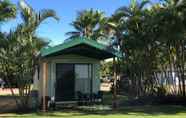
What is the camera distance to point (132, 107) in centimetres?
1889

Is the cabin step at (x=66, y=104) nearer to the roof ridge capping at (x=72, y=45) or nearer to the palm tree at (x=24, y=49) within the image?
the palm tree at (x=24, y=49)

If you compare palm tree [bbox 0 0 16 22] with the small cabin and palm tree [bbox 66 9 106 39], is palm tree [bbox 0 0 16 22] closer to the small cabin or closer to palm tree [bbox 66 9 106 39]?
the small cabin

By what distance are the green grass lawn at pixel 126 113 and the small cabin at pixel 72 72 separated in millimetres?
2399

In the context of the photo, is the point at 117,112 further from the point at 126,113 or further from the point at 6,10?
the point at 6,10

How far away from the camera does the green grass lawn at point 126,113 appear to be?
50.4 ft

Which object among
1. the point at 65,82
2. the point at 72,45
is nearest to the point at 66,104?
the point at 65,82

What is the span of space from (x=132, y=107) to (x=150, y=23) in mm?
4401

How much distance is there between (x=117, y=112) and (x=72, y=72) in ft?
14.6

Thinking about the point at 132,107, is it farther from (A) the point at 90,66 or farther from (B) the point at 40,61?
(B) the point at 40,61

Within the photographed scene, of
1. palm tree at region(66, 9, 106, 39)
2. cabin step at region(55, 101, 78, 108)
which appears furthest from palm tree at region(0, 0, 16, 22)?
palm tree at region(66, 9, 106, 39)

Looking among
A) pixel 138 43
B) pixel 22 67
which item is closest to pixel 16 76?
pixel 22 67

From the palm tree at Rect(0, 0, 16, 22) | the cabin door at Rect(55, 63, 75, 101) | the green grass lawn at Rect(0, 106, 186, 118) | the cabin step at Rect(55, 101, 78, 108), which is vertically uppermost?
the palm tree at Rect(0, 0, 16, 22)

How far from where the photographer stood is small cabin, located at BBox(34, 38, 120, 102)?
19328mm

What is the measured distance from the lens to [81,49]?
1894 centimetres
